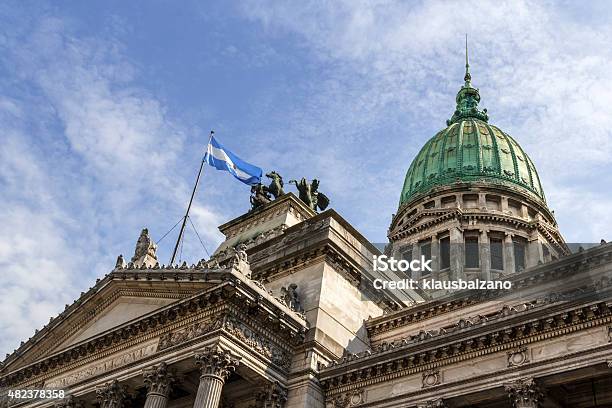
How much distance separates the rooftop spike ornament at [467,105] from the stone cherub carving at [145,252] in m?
40.6

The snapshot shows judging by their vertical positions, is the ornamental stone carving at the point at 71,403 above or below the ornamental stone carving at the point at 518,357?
below

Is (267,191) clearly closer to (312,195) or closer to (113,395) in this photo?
(312,195)

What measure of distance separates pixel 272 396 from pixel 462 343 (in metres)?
7.67

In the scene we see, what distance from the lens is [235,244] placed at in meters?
43.3

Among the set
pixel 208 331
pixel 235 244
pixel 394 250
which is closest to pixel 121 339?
pixel 208 331

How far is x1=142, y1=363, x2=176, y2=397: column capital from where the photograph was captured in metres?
27.0

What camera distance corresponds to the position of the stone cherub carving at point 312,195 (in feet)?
143

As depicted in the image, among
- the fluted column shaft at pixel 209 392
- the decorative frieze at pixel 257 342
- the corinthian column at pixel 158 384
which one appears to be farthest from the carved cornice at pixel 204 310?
the fluted column shaft at pixel 209 392

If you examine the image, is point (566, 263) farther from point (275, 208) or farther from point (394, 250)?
point (394, 250)

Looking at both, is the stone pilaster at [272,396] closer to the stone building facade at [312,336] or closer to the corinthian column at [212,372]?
the stone building facade at [312,336]

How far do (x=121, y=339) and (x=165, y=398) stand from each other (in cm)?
444

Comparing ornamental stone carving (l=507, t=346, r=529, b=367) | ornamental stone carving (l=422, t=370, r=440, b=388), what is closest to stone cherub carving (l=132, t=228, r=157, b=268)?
ornamental stone carving (l=422, t=370, r=440, b=388)

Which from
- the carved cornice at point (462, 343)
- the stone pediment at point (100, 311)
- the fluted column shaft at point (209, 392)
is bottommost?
the fluted column shaft at point (209, 392)

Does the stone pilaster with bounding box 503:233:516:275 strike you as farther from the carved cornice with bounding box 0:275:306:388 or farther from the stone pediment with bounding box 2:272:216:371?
the stone pediment with bounding box 2:272:216:371
